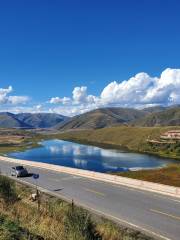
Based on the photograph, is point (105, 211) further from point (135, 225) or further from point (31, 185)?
point (31, 185)

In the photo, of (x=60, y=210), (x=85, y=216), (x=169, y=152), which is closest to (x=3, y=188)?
(x=60, y=210)

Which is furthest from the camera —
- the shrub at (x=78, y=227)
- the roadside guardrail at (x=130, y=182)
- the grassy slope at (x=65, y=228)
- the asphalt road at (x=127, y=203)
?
the roadside guardrail at (x=130, y=182)

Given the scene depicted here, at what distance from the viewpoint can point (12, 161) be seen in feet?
303

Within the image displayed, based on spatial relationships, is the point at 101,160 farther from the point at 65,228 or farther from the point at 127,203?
the point at 65,228

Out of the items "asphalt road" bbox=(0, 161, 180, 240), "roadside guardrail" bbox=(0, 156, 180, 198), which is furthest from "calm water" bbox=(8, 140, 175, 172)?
"asphalt road" bbox=(0, 161, 180, 240)

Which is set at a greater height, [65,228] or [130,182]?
[65,228]

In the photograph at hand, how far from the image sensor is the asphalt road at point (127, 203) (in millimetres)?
27984

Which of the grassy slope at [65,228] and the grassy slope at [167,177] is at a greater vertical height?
the grassy slope at [65,228]

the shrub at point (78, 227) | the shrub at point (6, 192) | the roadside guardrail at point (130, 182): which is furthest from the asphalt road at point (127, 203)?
the shrub at point (78, 227)

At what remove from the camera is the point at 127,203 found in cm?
3709

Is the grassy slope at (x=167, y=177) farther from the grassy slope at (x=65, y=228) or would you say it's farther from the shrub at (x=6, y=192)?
the grassy slope at (x=65, y=228)

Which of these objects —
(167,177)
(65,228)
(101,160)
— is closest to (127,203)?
(65,228)

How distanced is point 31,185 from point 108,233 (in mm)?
30481

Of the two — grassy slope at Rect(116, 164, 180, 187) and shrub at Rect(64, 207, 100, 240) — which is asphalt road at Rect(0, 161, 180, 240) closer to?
shrub at Rect(64, 207, 100, 240)
